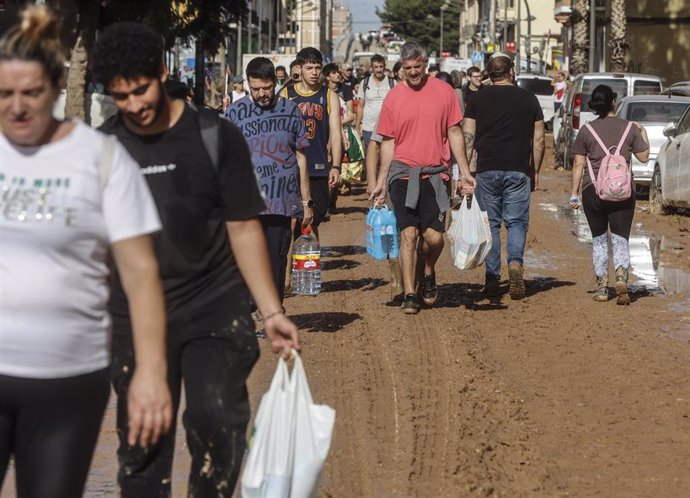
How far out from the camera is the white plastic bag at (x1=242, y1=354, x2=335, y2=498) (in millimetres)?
4434

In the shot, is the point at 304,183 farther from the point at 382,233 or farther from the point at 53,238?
the point at 53,238

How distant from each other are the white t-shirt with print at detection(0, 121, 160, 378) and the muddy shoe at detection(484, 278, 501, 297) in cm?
855

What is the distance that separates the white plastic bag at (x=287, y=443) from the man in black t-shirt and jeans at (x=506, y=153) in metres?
7.63

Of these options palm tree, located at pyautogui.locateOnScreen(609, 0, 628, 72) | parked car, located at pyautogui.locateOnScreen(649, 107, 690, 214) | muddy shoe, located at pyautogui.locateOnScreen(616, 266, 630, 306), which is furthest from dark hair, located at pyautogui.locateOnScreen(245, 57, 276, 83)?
palm tree, located at pyautogui.locateOnScreen(609, 0, 628, 72)

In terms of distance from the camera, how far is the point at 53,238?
357 centimetres

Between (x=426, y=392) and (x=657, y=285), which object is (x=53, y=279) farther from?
(x=657, y=285)

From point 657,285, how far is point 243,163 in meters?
9.13

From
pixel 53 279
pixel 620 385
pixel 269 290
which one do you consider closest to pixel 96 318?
pixel 53 279

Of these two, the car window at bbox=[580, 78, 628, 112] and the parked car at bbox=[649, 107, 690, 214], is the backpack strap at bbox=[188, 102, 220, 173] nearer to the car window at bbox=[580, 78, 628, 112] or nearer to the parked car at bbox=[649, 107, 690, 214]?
the parked car at bbox=[649, 107, 690, 214]

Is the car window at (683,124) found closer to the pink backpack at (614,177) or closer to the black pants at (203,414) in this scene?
the pink backpack at (614,177)

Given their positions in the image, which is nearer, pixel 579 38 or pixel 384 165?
pixel 384 165

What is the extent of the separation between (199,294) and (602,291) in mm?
7786

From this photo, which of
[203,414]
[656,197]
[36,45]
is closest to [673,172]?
[656,197]

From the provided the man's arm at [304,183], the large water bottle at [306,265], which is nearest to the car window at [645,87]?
the large water bottle at [306,265]
